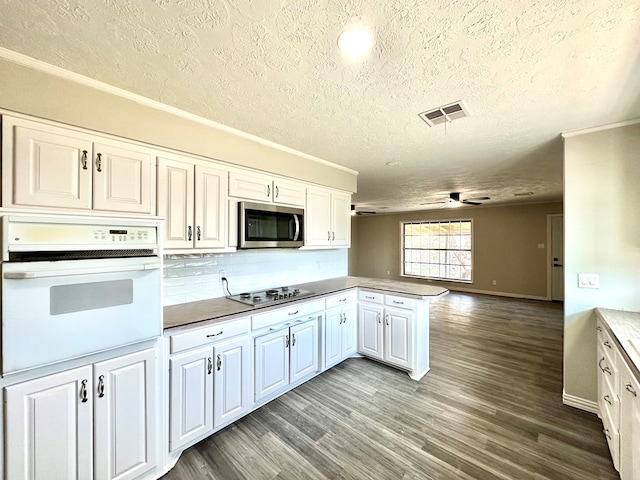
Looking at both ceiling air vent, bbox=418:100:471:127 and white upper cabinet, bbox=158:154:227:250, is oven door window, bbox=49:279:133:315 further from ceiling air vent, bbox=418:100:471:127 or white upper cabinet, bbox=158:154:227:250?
ceiling air vent, bbox=418:100:471:127

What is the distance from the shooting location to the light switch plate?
2281mm

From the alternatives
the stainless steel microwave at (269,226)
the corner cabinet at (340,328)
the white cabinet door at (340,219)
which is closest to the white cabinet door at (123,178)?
the stainless steel microwave at (269,226)

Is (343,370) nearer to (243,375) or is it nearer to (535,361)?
(243,375)

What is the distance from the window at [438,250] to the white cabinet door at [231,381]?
24.2ft

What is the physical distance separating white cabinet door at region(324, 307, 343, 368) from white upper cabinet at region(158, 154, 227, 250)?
140 cm

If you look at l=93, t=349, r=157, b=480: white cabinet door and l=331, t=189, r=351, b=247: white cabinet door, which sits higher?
l=331, t=189, r=351, b=247: white cabinet door

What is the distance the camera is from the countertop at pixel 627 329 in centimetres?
136

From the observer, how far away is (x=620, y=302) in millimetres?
2203

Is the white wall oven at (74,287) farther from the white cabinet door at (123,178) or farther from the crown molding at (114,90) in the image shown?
the crown molding at (114,90)

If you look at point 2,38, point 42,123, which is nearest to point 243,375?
point 42,123

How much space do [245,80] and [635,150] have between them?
120 inches

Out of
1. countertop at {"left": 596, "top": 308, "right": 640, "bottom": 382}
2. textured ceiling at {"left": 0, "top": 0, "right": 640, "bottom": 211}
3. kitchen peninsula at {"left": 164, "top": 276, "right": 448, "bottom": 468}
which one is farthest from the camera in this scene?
kitchen peninsula at {"left": 164, "top": 276, "right": 448, "bottom": 468}

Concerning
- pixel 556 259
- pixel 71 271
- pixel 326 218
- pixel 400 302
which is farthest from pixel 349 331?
pixel 556 259

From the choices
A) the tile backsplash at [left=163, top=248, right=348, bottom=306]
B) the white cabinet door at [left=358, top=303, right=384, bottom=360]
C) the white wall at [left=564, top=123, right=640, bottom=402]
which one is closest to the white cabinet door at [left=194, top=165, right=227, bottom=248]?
the tile backsplash at [left=163, top=248, right=348, bottom=306]
